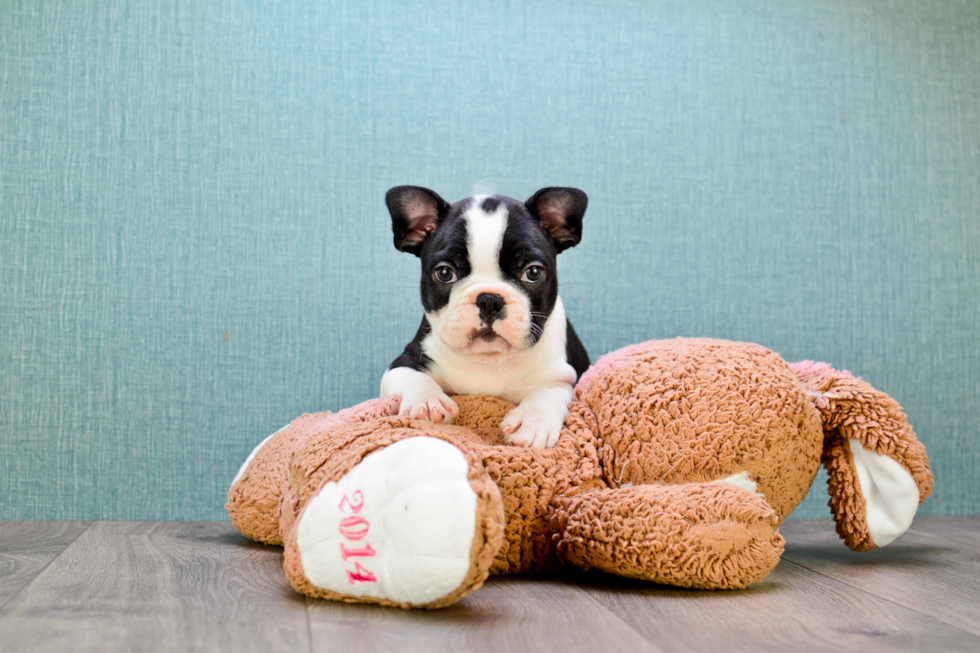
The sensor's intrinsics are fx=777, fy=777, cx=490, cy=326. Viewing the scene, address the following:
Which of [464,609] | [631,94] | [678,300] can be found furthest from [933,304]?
[464,609]

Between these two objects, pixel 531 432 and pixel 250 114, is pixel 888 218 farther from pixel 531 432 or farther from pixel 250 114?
pixel 250 114

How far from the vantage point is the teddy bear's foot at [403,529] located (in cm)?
95

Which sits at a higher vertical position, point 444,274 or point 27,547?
point 444,274

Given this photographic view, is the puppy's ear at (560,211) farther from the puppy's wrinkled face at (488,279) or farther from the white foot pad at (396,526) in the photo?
the white foot pad at (396,526)

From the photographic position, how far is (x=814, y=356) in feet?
7.43

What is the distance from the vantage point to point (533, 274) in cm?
145

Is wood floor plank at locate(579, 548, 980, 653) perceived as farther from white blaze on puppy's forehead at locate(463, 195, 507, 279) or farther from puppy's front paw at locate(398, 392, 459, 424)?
white blaze on puppy's forehead at locate(463, 195, 507, 279)

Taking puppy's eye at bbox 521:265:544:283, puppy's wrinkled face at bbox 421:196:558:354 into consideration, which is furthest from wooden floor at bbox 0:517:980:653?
puppy's eye at bbox 521:265:544:283

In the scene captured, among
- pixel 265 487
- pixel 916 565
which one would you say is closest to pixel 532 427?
pixel 265 487

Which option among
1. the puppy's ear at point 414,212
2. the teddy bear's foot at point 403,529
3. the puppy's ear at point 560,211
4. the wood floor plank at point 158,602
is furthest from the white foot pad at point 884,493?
the wood floor plank at point 158,602

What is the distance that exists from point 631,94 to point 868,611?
1.56 metres

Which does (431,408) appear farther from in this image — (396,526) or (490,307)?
(396,526)

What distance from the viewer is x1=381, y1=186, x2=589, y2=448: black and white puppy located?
4.54 feet

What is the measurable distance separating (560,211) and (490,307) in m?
0.30
